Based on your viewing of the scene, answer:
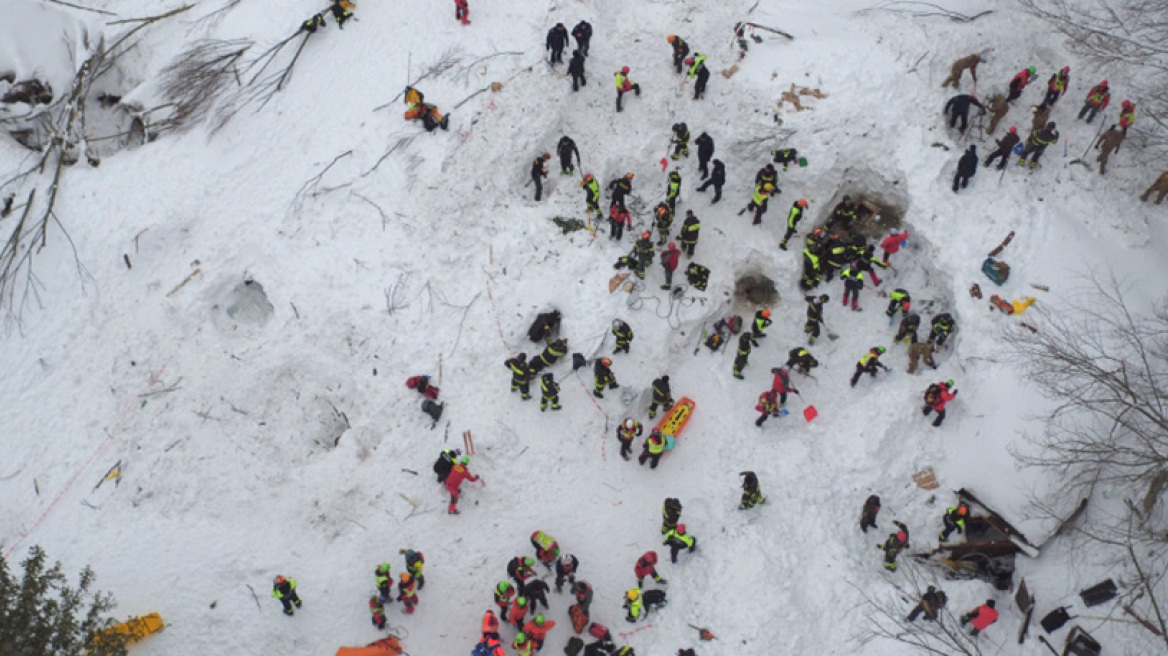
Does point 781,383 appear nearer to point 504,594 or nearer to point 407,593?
point 504,594

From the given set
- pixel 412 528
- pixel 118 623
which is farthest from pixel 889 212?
pixel 118 623

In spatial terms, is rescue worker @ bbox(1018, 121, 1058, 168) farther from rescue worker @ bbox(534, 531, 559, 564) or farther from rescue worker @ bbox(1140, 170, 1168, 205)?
rescue worker @ bbox(534, 531, 559, 564)

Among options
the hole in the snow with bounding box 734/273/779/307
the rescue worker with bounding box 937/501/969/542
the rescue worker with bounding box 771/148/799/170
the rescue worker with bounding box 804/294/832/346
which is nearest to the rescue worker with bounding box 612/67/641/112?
the rescue worker with bounding box 771/148/799/170

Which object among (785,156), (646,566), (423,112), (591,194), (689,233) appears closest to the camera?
(646,566)

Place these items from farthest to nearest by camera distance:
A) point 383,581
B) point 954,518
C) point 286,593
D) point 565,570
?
point 954,518
point 565,570
point 383,581
point 286,593

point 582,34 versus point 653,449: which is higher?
point 582,34

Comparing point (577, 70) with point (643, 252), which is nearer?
point (643, 252)

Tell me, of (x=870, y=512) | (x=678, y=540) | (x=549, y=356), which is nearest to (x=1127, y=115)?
(x=870, y=512)

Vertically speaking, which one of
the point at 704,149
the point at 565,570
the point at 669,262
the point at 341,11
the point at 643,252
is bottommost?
the point at 565,570
